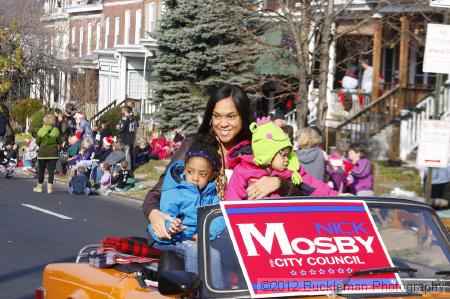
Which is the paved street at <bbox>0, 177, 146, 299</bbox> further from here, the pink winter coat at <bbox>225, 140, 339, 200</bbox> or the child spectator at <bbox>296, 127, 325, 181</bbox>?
the pink winter coat at <bbox>225, 140, 339, 200</bbox>

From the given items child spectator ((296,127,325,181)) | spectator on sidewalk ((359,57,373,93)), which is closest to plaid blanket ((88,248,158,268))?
child spectator ((296,127,325,181))

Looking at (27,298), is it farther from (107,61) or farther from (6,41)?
(107,61)

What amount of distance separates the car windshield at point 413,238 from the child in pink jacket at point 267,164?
703mm

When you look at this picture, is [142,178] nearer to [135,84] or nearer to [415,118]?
[415,118]

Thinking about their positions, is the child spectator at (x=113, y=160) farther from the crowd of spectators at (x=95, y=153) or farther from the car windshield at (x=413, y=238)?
the car windshield at (x=413, y=238)

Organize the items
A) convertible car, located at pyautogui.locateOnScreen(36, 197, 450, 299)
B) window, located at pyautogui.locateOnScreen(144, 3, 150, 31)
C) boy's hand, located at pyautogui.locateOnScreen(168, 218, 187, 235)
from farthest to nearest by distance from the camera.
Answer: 1. window, located at pyautogui.locateOnScreen(144, 3, 150, 31)
2. boy's hand, located at pyautogui.locateOnScreen(168, 218, 187, 235)
3. convertible car, located at pyautogui.locateOnScreen(36, 197, 450, 299)

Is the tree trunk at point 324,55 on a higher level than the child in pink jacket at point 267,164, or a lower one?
higher

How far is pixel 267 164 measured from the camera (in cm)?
558

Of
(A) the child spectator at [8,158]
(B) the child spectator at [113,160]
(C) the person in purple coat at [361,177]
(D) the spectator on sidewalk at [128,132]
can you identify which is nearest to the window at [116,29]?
(A) the child spectator at [8,158]

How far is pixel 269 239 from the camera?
455 centimetres

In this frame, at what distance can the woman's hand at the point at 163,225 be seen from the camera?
5094 mm

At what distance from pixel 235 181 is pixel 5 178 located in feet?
71.3

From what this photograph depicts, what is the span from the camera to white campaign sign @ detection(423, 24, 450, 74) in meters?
11.3

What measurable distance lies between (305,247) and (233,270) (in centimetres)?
39
